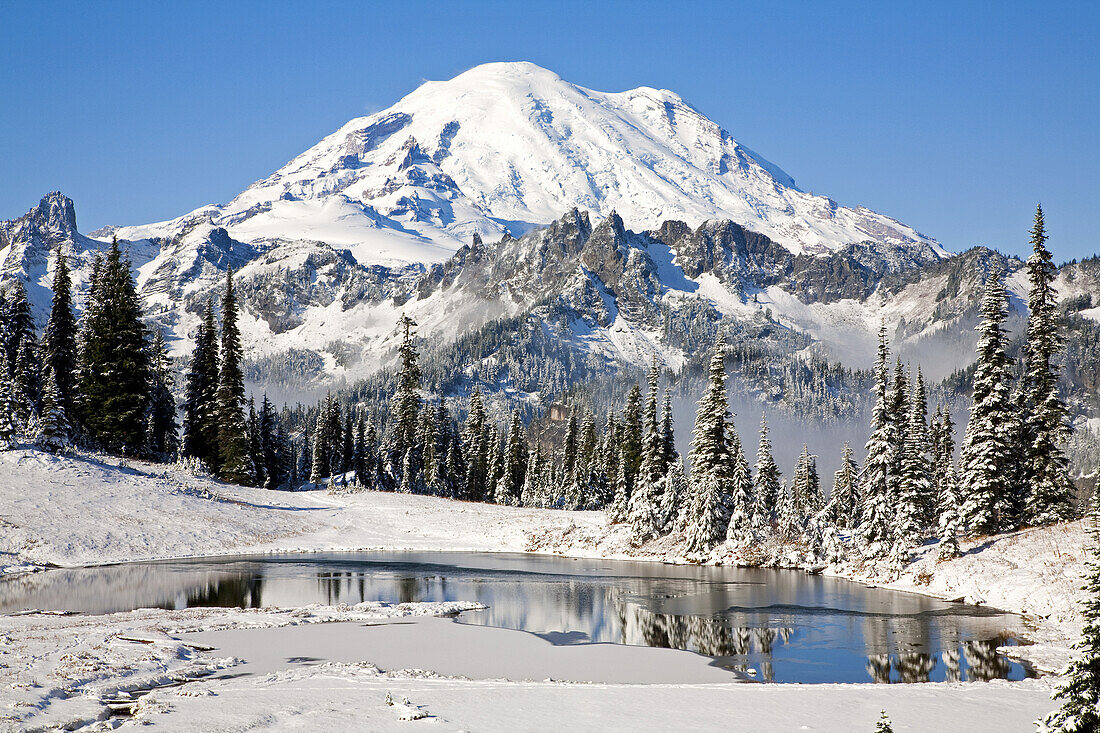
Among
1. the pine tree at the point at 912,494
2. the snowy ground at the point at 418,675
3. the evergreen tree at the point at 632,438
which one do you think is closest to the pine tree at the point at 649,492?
the pine tree at the point at 912,494

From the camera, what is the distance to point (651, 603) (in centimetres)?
4153

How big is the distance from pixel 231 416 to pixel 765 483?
163 ft

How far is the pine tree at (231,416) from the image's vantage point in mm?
78000

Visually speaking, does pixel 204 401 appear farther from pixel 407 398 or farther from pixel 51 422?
pixel 407 398

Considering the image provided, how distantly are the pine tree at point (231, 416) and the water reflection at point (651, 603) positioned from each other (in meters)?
24.6

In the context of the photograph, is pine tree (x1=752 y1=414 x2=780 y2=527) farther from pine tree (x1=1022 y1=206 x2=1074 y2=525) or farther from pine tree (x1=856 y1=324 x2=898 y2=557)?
pine tree (x1=1022 y1=206 x2=1074 y2=525)

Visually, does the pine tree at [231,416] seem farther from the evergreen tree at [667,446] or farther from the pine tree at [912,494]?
the pine tree at [912,494]

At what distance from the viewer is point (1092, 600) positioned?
1650 cm

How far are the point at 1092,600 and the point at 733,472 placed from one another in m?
51.3

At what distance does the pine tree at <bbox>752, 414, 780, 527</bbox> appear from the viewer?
64625mm

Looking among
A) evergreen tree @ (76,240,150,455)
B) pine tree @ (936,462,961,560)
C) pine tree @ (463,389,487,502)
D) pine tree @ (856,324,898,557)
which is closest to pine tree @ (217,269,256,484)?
evergreen tree @ (76,240,150,455)

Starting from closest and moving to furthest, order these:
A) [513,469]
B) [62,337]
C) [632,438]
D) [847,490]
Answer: [62,337]
[847,490]
[632,438]
[513,469]

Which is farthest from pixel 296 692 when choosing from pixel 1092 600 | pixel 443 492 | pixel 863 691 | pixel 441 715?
pixel 443 492

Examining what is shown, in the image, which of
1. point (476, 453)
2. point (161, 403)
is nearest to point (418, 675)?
point (161, 403)
